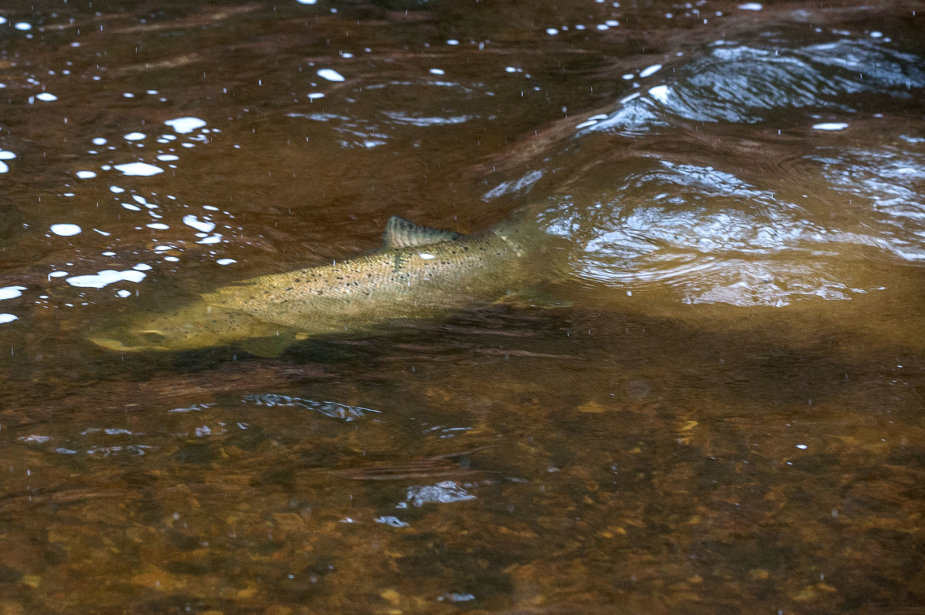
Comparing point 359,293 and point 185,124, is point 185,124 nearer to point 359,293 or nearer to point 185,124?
point 185,124

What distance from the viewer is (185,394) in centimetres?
374

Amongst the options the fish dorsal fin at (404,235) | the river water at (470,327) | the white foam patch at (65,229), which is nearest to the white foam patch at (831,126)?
the river water at (470,327)

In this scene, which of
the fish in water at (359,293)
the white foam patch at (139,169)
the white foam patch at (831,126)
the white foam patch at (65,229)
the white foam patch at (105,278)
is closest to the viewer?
the fish in water at (359,293)

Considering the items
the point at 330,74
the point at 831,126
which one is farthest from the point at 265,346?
the point at 831,126

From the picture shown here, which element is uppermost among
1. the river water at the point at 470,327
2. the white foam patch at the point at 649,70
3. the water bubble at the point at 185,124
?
the white foam patch at the point at 649,70

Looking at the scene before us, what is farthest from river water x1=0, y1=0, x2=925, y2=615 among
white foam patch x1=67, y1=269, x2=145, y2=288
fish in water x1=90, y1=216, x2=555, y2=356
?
fish in water x1=90, y1=216, x2=555, y2=356

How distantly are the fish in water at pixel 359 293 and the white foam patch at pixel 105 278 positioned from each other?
1.69 feet

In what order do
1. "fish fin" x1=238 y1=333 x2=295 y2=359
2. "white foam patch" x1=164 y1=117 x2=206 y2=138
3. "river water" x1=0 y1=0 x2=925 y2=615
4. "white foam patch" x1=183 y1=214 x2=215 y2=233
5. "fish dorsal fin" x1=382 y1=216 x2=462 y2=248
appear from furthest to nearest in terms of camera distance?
"white foam patch" x1=164 y1=117 x2=206 y2=138 → "white foam patch" x1=183 y1=214 x2=215 y2=233 → "fish dorsal fin" x1=382 y1=216 x2=462 y2=248 → "fish fin" x1=238 y1=333 x2=295 y2=359 → "river water" x1=0 y1=0 x2=925 y2=615

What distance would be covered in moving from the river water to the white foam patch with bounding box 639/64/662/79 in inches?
1.8

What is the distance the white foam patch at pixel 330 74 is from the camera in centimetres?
796

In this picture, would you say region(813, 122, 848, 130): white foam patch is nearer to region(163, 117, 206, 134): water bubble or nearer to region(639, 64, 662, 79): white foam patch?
region(639, 64, 662, 79): white foam patch

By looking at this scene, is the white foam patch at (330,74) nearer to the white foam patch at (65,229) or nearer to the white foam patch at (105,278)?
the white foam patch at (65,229)

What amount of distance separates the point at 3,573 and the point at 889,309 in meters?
4.37

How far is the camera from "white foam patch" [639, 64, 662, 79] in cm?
828
